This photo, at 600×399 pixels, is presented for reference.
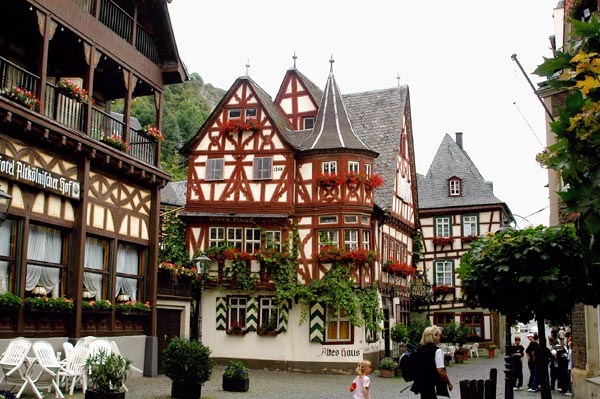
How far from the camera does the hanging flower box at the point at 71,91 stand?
17531 mm

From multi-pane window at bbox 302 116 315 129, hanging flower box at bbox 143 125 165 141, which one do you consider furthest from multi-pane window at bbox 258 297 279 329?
hanging flower box at bbox 143 125 165 141

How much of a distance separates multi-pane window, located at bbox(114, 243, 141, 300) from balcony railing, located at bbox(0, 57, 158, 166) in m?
2.68

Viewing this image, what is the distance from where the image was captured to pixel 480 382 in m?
10.2

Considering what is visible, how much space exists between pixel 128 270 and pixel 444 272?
24896 millimetres

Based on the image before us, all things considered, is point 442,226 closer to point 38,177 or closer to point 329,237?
point 329,237

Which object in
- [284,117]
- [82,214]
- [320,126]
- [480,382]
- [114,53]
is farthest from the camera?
[284,117]

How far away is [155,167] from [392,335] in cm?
1434

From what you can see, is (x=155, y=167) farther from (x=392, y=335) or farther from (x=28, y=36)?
(x=392, y=335)

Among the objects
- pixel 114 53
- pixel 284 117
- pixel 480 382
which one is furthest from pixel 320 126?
pixel 480 382

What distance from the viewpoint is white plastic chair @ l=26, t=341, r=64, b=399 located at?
14.6 metres

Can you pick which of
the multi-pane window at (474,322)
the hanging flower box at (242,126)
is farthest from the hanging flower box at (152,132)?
the multi-pane window at (474,322)

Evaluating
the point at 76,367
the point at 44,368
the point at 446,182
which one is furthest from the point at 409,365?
the point at 446,182

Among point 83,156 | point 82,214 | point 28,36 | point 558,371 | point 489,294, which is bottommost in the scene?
point 558,371

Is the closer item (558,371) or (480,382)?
(480,382)
